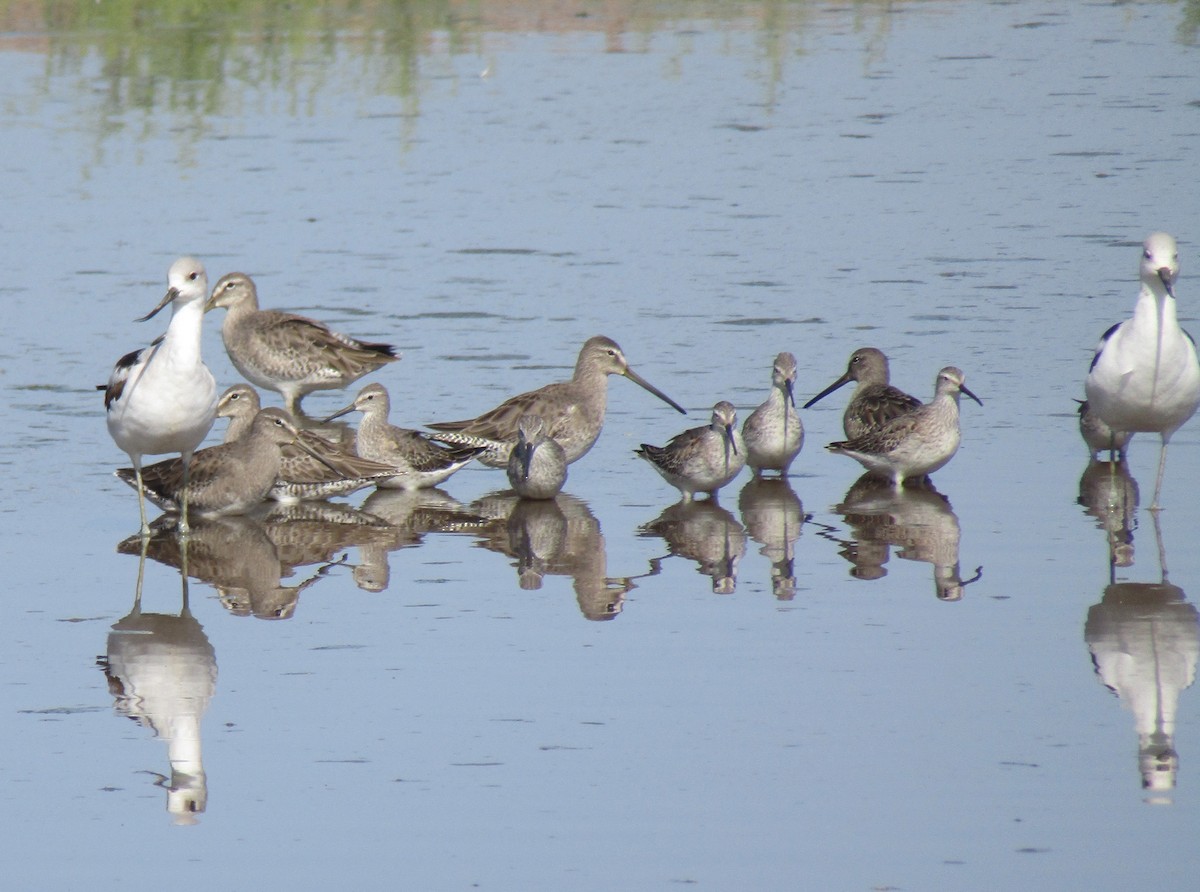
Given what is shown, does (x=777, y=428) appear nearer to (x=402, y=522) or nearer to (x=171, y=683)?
(x=402, y=522)

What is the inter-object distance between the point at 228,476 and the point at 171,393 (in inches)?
22.3

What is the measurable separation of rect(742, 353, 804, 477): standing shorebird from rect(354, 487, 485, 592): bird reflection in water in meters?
1.49

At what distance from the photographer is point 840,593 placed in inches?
330

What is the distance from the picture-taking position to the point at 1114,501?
390 inches

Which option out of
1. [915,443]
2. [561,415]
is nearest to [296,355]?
[561,415]

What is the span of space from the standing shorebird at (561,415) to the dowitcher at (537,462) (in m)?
0.23

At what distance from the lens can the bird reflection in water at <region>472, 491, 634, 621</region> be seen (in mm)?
8539

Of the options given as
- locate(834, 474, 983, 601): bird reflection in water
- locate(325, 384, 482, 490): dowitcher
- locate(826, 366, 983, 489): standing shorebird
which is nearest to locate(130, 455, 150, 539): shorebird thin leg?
locate(325, 384, 482, 490): dowitcher

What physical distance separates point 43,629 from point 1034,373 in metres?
6.39

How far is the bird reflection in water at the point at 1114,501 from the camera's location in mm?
9008

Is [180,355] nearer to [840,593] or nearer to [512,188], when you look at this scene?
[840,593]

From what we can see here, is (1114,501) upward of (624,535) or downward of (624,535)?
upward

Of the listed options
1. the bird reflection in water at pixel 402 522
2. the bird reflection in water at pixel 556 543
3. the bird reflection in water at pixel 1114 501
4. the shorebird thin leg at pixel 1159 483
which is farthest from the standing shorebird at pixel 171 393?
the shorebird thin leg at pixel 1159 483

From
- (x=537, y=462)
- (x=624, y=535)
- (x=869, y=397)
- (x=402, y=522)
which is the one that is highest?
(x=869, y=397)
